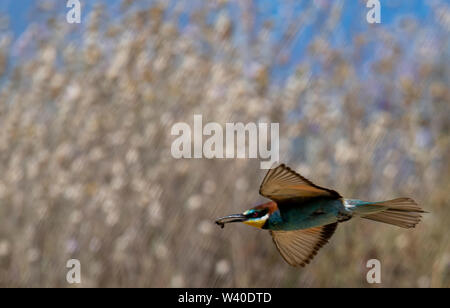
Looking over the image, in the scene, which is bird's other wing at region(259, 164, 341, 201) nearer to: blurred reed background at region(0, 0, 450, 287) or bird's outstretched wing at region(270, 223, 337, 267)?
bird's outstretched wing at region(270, 223, 337, 267)

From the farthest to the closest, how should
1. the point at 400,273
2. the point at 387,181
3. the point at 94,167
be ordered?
the point at 94,167, the point at 400,273, the point at 387,181

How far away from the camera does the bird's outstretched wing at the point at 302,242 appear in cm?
17

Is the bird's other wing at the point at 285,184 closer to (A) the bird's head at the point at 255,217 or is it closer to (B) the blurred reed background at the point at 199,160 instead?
(A) the bird's head at the point at 255,217

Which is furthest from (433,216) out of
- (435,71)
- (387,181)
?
(435,71)

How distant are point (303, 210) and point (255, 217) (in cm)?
2

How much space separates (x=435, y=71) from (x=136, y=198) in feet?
2.16

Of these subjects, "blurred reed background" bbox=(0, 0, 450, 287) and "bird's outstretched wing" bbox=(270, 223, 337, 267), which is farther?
"blurred reed background" bbox=(0, 0, 450, 287)

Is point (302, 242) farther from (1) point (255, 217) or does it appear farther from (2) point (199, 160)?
(2) point (199, 160)

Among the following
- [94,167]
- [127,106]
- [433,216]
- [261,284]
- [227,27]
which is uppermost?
[227,27]

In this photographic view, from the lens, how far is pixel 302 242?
18 centimetres

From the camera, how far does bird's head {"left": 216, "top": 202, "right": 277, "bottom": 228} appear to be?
17cm

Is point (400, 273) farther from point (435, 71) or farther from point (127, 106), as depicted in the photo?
point (127, 106)

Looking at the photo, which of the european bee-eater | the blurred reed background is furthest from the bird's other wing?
the blurred reed background

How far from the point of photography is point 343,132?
103cm
